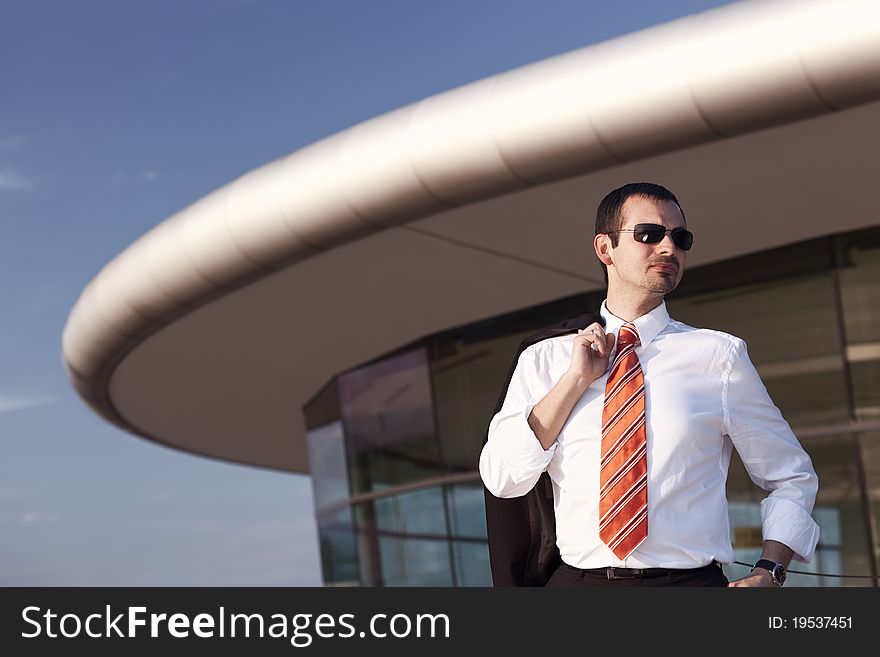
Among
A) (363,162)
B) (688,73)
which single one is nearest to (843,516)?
(688,73)

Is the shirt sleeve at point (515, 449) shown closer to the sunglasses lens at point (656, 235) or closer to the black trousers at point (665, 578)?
the black trousers at point (665, 578)

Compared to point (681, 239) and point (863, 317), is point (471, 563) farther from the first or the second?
point (681, 239)

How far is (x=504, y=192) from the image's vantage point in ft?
31.5

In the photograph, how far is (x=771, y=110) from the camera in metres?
8.34

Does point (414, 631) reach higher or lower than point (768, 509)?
lower

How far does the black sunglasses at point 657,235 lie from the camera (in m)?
2.67

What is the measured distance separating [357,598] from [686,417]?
112 centimetres

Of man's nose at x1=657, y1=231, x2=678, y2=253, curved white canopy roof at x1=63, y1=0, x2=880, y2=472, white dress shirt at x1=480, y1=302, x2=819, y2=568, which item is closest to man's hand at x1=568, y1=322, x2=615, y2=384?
white dress shirt at x1=480, y1=302, x2=819, y2=568

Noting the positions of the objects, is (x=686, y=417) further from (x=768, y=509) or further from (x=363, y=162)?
Answer: (x=363, y=162)

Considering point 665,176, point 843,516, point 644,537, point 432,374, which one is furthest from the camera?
point 432,374

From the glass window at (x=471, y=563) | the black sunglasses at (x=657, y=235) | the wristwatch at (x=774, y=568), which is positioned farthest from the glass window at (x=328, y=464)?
the wristwatch at (x=774, y=568)

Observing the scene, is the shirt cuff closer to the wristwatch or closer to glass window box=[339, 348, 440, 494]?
the wristwatch

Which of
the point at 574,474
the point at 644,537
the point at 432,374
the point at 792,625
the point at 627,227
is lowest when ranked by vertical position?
the point at 792,625

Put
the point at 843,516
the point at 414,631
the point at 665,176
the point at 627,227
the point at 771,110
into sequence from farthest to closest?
1. the point at 843,516
2. the point at 665,176
3. the point at 771,110
4. the point at 627,227
5. the point at 414,631
